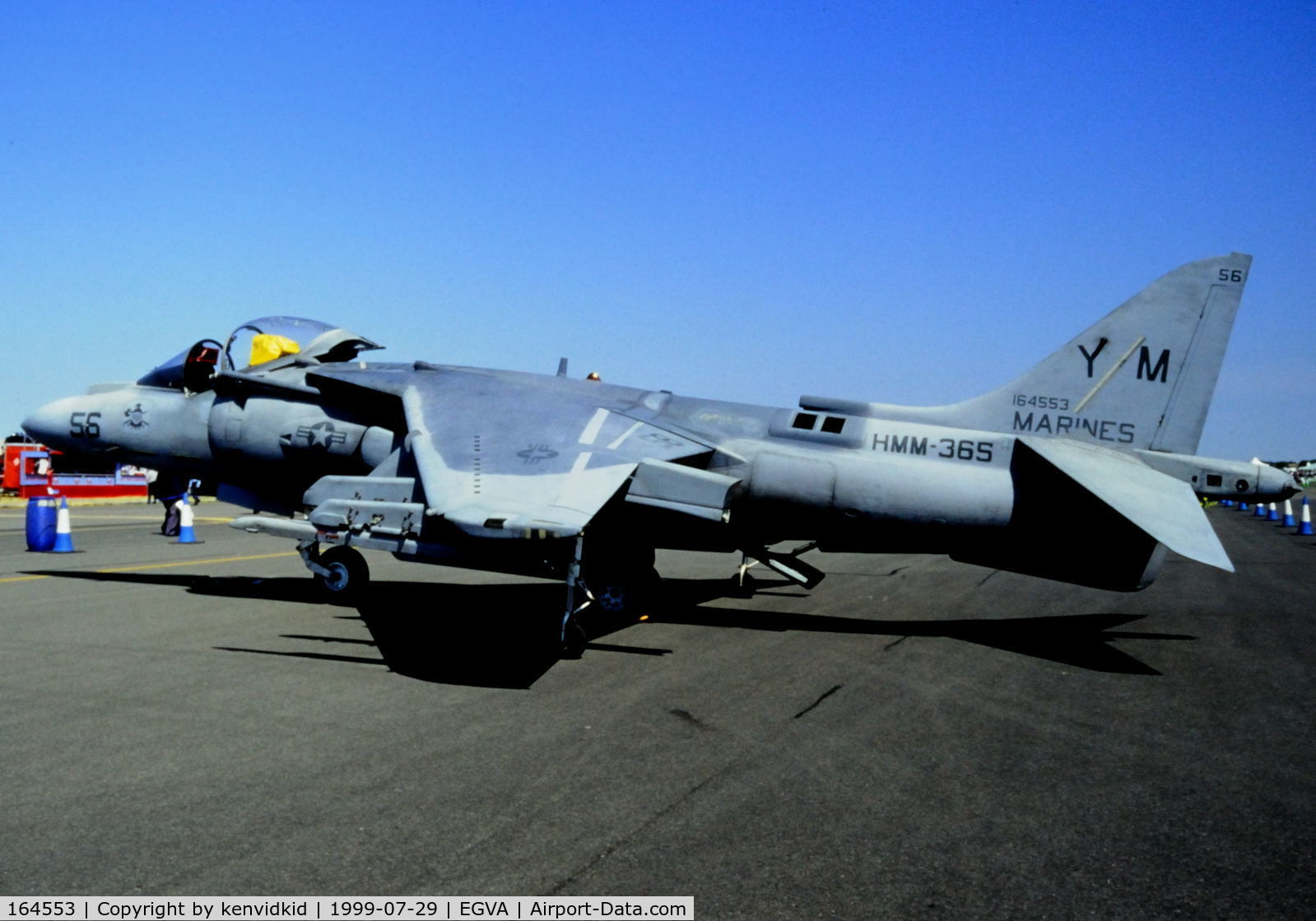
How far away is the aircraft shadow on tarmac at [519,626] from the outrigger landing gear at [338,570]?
266 mm

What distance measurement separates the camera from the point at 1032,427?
11414 mm

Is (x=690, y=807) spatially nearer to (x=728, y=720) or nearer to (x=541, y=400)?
(x=728, y=720)

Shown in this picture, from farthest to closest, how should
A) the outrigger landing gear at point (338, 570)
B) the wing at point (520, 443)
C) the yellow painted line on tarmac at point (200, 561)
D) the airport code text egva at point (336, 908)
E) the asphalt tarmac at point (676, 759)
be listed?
the yellow painted line on tarmac at point (200, 561) → the outrigger landing gear at point (338, 570) → the wing at point (520, 443) → the asphalt tarmac at point (676, 759) → the airport code text egva at point (336, 908)

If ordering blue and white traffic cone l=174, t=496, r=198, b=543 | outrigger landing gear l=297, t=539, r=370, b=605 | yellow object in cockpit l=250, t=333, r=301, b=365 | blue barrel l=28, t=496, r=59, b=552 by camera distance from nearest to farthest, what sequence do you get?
1. outrigger landing gear l=297, t=539, r=370, b=605
2. yellow object in cockpit l=250, t=333, r=301, b=365
3. blue barrel l=28, t=496, r=59, b=552
4. blue and white traffic cone l=174, t=496, r=198, b=543

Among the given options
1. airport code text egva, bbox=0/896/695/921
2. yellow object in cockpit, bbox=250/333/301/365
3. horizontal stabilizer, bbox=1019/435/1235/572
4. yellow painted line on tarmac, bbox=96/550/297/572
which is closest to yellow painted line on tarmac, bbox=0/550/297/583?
yellow painted line on tarmac, bbox=96/550/297/572

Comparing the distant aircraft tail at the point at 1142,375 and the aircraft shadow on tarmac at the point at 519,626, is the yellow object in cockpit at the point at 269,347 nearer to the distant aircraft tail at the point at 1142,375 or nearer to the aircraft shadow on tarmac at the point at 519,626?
the aircraft shadow on tarmac at the point at 519,626

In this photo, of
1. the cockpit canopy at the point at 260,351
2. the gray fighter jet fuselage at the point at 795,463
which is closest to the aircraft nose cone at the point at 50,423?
the cockpit canopy at the point at 260,351

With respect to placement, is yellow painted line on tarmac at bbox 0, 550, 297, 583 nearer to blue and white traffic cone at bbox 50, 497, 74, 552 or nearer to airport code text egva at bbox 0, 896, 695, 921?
blue and white traffic cone at bbox 50, 497, 74, 552

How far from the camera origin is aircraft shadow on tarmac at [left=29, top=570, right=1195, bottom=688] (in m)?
9.14

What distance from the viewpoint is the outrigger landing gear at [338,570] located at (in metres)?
12.5

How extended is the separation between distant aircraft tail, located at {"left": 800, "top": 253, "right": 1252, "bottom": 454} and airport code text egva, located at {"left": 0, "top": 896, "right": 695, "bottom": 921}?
27.2 ft

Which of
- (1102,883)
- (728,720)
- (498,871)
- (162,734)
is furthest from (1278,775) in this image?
(162,734)

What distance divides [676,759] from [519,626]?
17.0 ft

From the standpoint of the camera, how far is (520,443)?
1001cm
